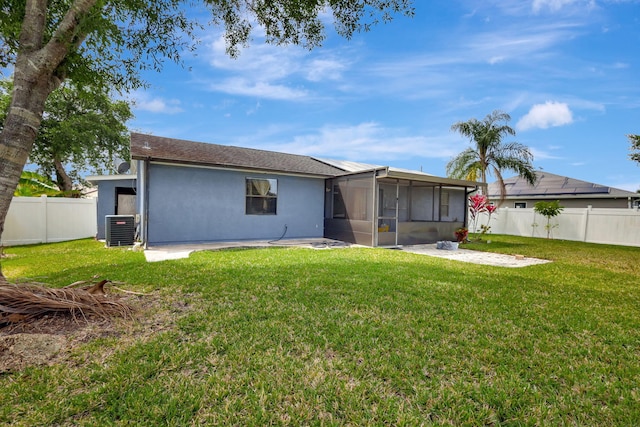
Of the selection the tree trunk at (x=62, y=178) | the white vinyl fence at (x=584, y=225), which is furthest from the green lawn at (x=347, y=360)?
the tree trunk at (x=62, y=178)

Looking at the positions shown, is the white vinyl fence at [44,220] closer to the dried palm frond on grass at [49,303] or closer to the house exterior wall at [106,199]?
the house exterior wall at [106,199]

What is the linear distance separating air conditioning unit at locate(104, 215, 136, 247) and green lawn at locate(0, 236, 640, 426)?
452 cm

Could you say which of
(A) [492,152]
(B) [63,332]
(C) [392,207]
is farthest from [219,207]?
(A) [492,152]

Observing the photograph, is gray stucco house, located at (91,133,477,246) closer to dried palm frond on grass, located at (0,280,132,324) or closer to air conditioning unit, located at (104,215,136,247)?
air conditioning unit, located at (104,215,136,247)

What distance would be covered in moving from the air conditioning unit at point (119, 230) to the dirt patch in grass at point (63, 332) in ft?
22.3

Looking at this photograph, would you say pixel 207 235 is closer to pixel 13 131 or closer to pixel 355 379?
pixel 13 131

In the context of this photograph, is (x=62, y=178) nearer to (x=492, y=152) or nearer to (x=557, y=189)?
(x=492, y=152)

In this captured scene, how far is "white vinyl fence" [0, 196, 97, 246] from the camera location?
10.3 m

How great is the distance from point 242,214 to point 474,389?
9658mm

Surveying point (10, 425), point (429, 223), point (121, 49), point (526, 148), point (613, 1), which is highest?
point (613, 1)

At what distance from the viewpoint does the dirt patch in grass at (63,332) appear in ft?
8.52

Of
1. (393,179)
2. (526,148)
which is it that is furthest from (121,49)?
(526,148)

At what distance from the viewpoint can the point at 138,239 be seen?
10594 mm

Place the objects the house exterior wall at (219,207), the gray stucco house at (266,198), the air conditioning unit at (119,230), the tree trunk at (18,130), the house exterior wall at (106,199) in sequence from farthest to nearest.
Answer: the house exterior wall at (106,199)
the gray stucco house at (266,198)
the house exterior wall at (219,207)
the air conditioning unit at (119,230)
the tree trunk at (18,130)
